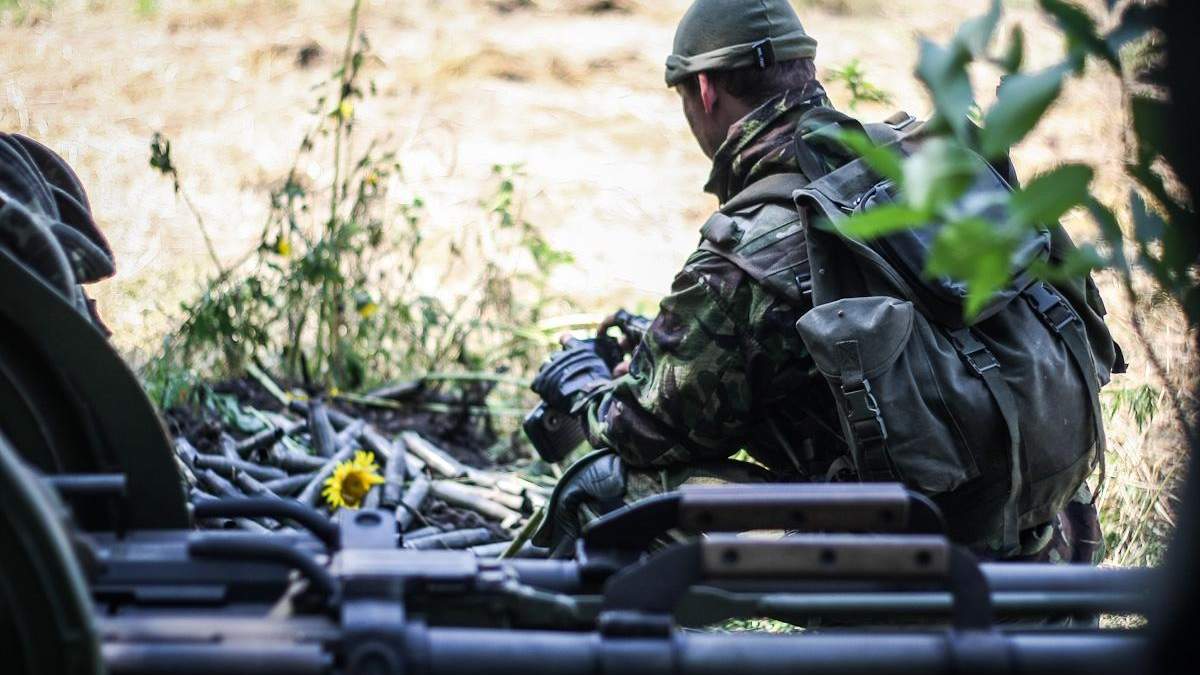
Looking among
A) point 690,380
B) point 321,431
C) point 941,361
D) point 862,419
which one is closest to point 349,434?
point 321,431

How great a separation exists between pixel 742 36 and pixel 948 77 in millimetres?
2299

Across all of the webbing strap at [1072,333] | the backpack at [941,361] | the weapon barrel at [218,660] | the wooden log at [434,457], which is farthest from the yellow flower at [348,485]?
the weapon barrel at [218,660]

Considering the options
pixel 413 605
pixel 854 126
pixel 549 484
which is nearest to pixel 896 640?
pixel 413 605

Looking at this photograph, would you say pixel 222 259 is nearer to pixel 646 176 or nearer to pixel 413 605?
pixel 646 176

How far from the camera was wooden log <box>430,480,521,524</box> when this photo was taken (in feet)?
15.7

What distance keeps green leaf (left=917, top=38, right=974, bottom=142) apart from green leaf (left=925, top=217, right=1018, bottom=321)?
11 centimetres

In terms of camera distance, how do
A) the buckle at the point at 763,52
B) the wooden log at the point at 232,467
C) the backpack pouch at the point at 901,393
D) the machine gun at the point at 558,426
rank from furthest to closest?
1. the wooden log at the point at 232,467
2. the machine gun at the point at 558,426
3. the buckle at the point at 763,52
4. the backpack pouch at the point at 901,393

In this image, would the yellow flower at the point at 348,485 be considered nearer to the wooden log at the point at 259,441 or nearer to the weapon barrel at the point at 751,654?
the wooden log at the point at 259,441

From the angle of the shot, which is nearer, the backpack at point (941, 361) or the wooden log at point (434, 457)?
the backpack at point (941, 361)

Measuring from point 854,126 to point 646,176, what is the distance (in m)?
5.96

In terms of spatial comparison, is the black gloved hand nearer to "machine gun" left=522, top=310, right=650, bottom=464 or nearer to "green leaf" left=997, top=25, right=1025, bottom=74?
"machine gun" left=522, top=310, right=650, bottom=464

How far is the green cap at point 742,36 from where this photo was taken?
389cm

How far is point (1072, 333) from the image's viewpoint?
11.4 ft

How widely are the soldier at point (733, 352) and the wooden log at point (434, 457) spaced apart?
3.21ft
